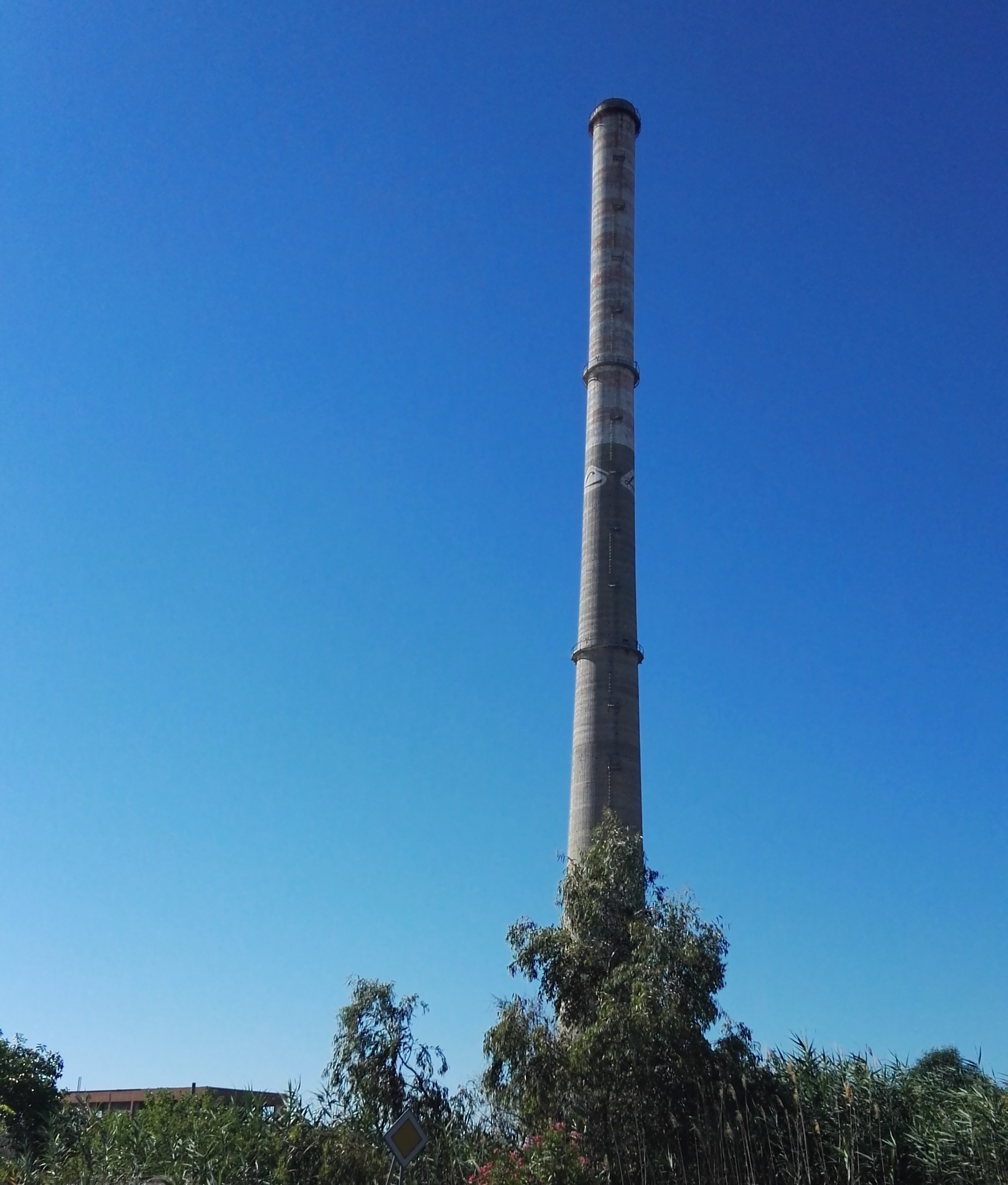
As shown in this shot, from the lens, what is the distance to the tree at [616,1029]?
21.4m

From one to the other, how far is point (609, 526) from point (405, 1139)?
28769 mm

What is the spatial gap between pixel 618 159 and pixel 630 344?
9309 millimetres

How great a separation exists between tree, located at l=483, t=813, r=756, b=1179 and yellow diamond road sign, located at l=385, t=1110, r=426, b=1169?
6.78 m

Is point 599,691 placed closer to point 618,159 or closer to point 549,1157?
point 549,1157

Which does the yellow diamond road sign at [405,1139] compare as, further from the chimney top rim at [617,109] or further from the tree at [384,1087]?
the chimney top rim at [617,109]

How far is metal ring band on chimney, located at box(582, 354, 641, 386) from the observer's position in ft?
147

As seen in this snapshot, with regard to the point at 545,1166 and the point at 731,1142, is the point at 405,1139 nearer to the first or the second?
the point at 545,1166

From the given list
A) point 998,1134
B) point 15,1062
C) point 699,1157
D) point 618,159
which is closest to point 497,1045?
point 699,1157

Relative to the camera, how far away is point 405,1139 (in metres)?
14.9

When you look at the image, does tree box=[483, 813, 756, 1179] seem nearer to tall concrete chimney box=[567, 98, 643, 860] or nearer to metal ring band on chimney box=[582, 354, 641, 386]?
tall concrete chimney box=[567, 98, 643, 860]

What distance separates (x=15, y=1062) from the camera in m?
43.6

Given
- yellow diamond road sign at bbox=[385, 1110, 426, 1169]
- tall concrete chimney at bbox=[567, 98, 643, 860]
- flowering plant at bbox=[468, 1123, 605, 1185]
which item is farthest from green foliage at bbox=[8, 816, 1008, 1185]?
tall concrete chimney at bbox=[567, 98, 643, 860]

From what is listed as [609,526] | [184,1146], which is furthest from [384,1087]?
[609,526]

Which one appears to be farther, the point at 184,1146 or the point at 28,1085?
the point at 28,1085
